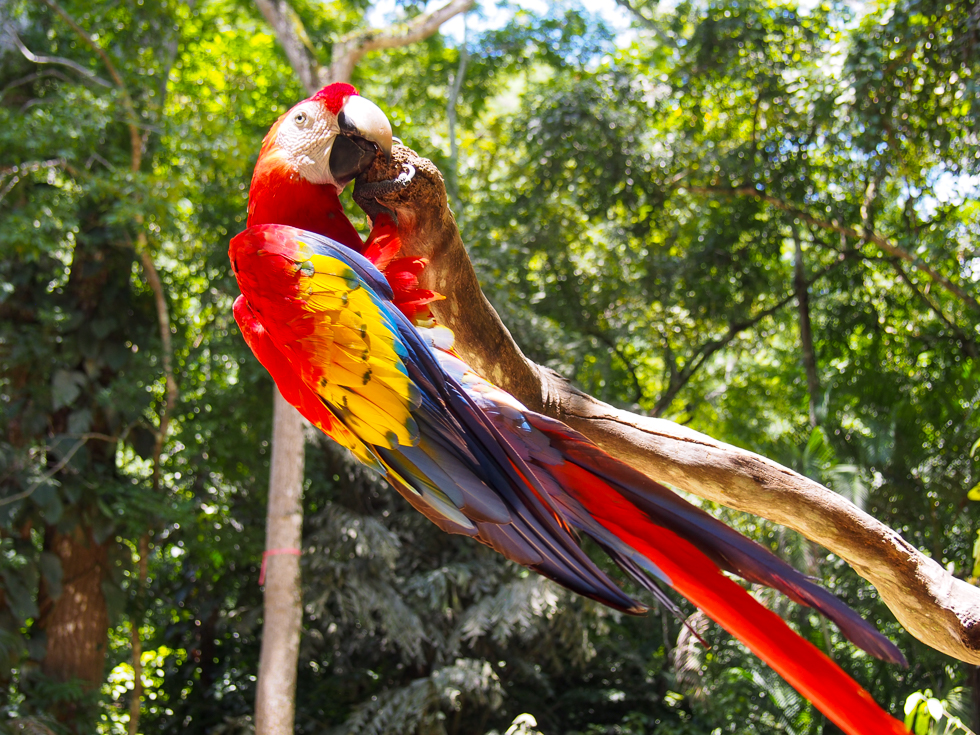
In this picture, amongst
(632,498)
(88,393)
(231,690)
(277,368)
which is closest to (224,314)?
(88,393)

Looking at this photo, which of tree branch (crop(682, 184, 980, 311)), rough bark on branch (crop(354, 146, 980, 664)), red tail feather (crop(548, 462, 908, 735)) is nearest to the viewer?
red tail feather (crop(548, 462, 908, 735))

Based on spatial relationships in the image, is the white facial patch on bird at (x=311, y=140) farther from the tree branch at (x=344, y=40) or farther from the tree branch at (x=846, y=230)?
the tree branch at (x=846, y=230)

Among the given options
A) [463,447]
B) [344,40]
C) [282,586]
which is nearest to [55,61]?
[344,40]

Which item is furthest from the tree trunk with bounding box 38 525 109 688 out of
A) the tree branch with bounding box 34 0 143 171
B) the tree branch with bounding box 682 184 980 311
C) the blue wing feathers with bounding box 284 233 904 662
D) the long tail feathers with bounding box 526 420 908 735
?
the tree branch with bounding box 682 184 980 311

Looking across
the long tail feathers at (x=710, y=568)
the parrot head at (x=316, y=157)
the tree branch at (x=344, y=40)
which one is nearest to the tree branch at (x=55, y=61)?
the tree branch at (x=344, y=40)

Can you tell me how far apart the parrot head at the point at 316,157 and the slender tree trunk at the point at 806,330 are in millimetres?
4159

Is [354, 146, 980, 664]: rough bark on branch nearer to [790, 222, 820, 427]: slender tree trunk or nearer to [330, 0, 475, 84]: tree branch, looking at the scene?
[330, 0, 475, 84]: tree branch

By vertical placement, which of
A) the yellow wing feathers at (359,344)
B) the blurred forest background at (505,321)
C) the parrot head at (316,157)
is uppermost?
the blurred forest background at (505,321)

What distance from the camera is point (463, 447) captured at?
0.80 metres

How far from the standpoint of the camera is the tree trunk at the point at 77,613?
3520 millimetres

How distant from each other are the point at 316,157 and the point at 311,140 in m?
0.02

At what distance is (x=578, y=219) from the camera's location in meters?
4.93

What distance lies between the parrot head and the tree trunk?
3279 mm

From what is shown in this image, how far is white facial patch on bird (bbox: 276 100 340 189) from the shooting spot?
900 mm
